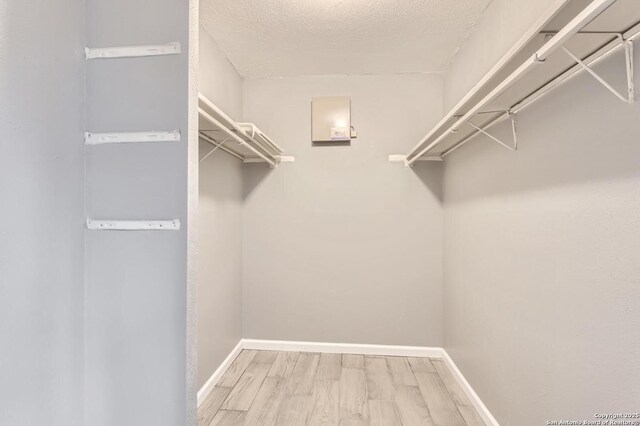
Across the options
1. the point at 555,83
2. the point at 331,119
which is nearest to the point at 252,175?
the point at 331,119

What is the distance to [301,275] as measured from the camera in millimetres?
3053

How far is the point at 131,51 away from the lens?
1159mm

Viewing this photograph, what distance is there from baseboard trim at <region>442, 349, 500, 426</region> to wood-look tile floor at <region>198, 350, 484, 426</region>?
1.5 inches

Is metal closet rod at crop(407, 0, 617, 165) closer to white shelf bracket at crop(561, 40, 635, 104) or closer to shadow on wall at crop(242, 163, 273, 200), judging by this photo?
white shelf bracket at crop(561, 40, 635, 104)

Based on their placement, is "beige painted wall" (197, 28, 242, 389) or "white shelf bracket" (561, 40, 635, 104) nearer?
"white shelf bracket" (561, 40, 635, 104)

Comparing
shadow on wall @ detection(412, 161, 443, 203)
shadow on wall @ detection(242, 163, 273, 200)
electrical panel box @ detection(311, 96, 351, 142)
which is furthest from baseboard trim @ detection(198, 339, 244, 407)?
shadow on wall @ detection(412, 161, 443, 203)

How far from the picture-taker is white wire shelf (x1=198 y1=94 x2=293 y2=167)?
1634 millimetres

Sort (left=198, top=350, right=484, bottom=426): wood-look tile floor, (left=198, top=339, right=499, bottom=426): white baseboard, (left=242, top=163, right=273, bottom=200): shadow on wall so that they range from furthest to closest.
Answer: (left=242, top=163, right=273, bottom=200): shadow on wall → (left=198, top=339, right=499, bottom=426): white baseboard → (left=198, top=350, right=484, bottom=426): wood-look tile floor

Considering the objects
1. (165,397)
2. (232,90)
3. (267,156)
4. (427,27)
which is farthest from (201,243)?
(427,27)

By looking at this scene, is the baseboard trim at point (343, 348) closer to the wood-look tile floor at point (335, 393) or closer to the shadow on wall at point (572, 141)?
the wood-look tile floor at point (335, 393)

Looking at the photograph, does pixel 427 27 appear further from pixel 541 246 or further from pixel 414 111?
pixel 541 246

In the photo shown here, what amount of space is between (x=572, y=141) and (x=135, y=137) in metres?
1.54

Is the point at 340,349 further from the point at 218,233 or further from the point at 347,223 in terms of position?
the point at 218,233

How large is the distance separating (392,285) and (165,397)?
2.18 metres
